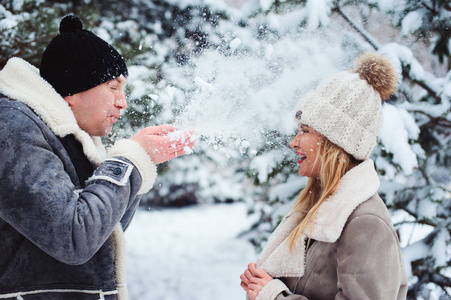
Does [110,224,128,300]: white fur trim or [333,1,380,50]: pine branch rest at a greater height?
[333,1,380,50]: pine branch

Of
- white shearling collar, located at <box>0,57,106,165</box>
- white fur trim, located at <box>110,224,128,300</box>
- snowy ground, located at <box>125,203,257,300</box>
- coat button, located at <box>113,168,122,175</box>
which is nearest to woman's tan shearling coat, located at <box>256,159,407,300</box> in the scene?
white fur trim, located at <box>110,224,128,300</box>

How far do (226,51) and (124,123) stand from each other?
1.09 metres

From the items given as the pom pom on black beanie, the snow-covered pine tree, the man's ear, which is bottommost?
the snow-covered pine tree

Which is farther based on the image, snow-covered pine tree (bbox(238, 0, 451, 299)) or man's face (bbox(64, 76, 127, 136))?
snow-covered pine tree (bbox(238, 0, 451, 299))

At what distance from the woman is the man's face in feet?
2.97

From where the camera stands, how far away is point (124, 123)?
3221 millimetres

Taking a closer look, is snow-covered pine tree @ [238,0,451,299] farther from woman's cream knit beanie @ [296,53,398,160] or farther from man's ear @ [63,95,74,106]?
man's ear @ [63,95,74,106]

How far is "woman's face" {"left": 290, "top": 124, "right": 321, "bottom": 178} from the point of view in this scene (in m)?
1.81

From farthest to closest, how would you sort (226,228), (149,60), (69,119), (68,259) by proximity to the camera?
(226,228), (149,60), (69,119), (68,259)

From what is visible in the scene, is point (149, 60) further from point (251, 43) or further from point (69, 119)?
point (69, 119)

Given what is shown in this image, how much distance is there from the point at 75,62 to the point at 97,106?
0.67ft

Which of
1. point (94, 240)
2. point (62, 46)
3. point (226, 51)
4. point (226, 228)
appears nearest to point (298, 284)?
point (94, 240)

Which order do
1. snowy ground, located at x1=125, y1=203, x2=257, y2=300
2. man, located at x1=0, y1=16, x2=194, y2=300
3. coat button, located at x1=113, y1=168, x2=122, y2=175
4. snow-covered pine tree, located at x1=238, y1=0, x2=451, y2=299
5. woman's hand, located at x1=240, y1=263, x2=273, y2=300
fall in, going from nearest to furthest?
1. man, located at x1=0, y1=16, x2=194, y2=300
2. coat button, located at x1=113, y1=168, x2=122, y2=175
3. woman's hand, located at x1=240, y1=263, x2=273, y2=300
4. snow-covered pine tree, located at x1=238, y1=0, x2=451, y2=299
5. snowy ground, located at x1=125, y1=203, x2=257, y2=300

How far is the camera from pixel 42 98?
146 centimetres
